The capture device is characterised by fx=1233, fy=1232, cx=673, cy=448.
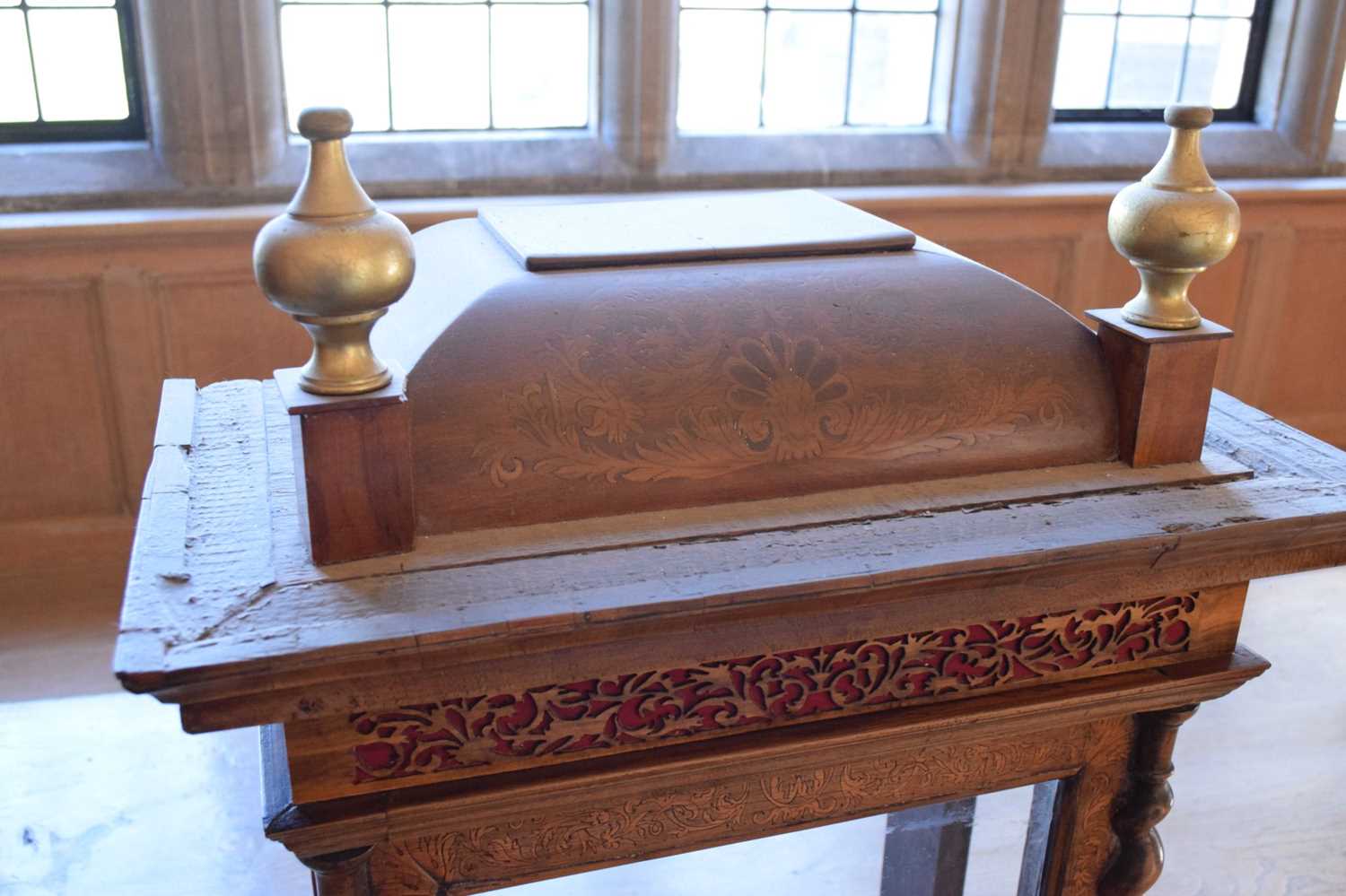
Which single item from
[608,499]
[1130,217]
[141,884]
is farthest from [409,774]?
[141,884]

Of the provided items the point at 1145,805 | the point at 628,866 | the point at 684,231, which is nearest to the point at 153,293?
the point at 628,866

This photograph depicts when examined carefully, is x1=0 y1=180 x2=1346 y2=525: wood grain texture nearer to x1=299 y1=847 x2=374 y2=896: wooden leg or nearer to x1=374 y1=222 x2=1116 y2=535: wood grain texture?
x1=374 y1=222 x2=1116 y2=535: wood grain texture

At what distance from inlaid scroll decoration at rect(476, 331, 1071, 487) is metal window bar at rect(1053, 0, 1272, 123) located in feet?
11.2

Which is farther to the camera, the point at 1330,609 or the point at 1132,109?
the point at 1132,109

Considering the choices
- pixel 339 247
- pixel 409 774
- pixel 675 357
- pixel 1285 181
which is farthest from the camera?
pixel 1285 181

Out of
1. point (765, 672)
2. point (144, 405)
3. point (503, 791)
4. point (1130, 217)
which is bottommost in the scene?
point (144, 405)

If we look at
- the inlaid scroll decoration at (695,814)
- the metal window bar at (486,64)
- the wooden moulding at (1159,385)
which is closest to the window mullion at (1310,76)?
the metal window bar at (486,64)

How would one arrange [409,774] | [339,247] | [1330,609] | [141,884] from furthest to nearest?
[1330,609], [141,884], [409,774], [339,247]

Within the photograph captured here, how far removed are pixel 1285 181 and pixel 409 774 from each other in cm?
440

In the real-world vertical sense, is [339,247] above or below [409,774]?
above

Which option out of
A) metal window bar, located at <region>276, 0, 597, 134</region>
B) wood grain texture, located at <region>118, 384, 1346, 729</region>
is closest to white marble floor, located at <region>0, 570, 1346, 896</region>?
wood grain texture, located at <region>118, 384, 1346, 729</region>

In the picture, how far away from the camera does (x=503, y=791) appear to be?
1.43 metres

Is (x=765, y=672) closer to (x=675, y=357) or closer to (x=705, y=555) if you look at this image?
(x=705, y=555)

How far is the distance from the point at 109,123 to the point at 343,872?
3.11m
